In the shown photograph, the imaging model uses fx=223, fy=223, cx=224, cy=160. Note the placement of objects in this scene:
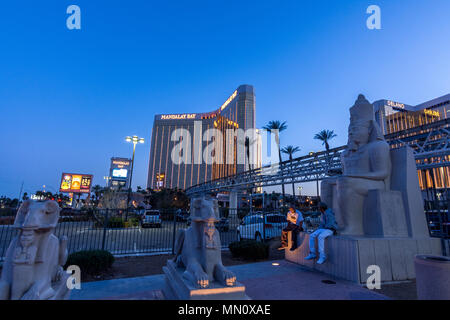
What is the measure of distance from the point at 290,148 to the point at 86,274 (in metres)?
44.5

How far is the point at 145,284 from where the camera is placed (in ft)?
16.8

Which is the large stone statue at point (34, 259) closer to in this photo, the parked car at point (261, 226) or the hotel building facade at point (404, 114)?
the parked car at point (261, 226)

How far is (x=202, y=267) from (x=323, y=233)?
12.2ft

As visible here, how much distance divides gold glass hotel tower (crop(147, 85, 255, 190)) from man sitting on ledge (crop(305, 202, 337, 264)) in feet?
340

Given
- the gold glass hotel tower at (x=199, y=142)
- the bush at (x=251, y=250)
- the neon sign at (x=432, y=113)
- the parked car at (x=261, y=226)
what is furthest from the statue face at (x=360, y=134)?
the gold glass hotel tower at (x=199, y=142)

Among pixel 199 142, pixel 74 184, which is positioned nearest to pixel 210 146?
pixel 199 142

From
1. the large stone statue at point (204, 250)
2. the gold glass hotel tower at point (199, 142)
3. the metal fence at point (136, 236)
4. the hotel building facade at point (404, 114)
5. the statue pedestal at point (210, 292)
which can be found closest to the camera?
the statue pedestal at point (210, 292)

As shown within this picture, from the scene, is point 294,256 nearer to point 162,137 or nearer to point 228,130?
point 228,130

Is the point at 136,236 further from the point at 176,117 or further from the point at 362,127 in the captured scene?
the point at 176,117

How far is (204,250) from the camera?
3303mm

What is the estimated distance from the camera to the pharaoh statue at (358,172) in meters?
5.95

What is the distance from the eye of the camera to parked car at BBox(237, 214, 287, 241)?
1165 centimetres

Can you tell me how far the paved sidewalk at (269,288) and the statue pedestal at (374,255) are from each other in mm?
318
